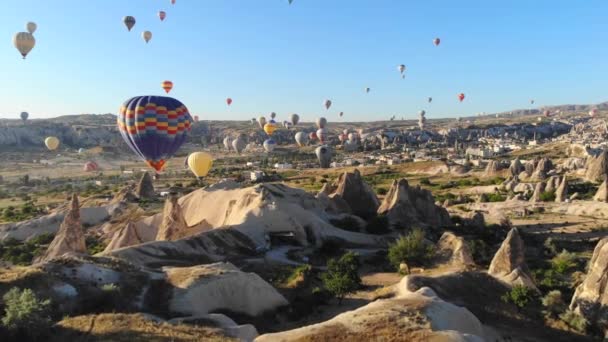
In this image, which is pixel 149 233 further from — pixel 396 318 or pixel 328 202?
pixel 396 318

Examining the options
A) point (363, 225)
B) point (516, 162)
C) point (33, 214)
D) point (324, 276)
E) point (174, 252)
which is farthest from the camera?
point (516, 162)

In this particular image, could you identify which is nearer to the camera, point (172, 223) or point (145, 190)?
point (172, 223)

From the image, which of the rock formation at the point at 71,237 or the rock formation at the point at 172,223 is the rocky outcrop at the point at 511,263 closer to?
the rock formation at the point at 172,223

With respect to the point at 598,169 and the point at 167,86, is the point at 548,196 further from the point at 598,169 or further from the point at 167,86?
the point at 167,86

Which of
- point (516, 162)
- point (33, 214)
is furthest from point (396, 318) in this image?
point (516, 162)

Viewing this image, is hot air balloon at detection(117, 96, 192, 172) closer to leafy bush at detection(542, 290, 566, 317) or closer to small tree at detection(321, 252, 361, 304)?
small tree at detection(321, 252, 361, 304)

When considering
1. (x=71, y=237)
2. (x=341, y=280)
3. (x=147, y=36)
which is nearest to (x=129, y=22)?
(x=147, y=36)

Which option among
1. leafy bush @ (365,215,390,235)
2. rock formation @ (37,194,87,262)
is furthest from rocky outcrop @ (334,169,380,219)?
rock formation @ (37,194,87,262)
